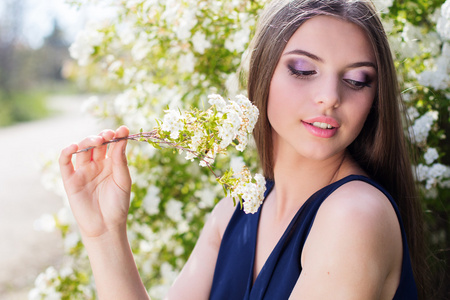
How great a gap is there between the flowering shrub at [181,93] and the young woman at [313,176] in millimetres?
395

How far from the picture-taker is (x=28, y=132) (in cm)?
1251

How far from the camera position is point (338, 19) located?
146 centimetres

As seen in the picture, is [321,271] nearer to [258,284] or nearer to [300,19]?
[258,284]

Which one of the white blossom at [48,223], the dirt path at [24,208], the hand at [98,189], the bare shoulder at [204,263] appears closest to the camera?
the hand at [98,189]

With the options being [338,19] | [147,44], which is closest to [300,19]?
[338,19]

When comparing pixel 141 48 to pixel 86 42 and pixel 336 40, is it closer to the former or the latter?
pixel 86 42

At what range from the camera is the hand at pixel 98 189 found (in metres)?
1.55

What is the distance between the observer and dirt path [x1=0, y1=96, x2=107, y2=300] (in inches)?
184

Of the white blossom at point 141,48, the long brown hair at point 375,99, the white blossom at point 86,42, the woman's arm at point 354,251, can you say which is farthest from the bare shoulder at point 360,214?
the white blossom at point 86,42

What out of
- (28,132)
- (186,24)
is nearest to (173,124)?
(186,24)

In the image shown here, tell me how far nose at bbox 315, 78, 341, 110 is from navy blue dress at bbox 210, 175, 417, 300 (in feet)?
0.72

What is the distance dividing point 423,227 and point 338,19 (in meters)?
0.76

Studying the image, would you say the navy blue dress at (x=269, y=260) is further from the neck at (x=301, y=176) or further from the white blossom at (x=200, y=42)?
the white blossom at (x=200, y=42)

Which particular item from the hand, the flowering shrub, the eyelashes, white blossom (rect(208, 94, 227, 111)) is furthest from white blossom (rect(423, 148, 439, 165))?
the hand
